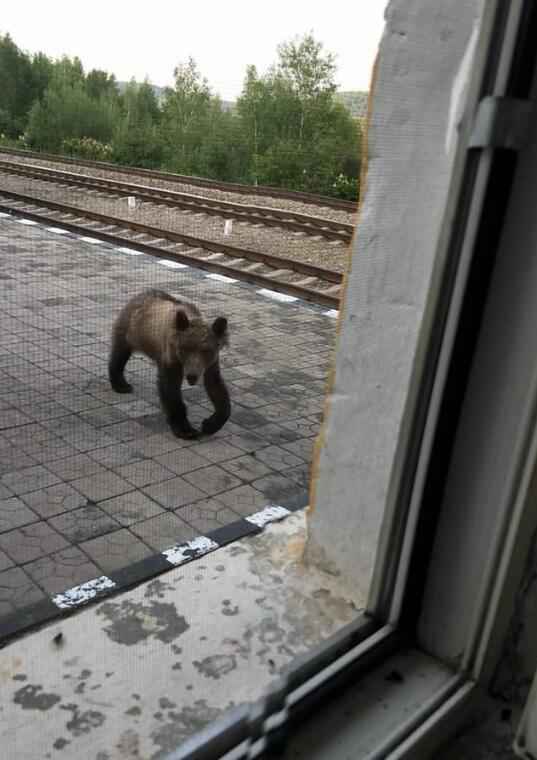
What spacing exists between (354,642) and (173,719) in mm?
346

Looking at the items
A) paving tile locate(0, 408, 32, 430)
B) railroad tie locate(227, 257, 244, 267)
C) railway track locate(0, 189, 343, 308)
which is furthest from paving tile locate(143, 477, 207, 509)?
railroad tie locate(227, 257, 244, 267)

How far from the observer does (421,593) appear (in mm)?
1225

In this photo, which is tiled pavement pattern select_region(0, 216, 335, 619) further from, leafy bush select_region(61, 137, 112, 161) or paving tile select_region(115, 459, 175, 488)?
leafy bush select_region(61, 137, 112, 161)

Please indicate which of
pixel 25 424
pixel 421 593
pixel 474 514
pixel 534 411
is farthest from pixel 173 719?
pixel 25 424

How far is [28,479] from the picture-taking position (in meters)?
3.32

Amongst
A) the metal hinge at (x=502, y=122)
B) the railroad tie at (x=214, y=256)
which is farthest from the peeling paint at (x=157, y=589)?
the railroad tie at (x=214, y=256)

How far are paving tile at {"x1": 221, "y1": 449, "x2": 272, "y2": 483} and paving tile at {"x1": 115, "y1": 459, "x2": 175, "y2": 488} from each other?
0.33 metres

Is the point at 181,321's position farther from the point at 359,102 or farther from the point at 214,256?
the point at 214,256

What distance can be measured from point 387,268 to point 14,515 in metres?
2.41

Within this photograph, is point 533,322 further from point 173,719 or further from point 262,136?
point 262,136

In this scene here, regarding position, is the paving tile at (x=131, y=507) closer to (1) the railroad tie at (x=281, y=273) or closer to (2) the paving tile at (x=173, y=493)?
(2) the paving tile at (x=173, y=493)

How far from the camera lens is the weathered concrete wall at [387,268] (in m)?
1.11

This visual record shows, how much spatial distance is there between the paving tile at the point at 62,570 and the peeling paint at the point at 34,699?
1.50 m

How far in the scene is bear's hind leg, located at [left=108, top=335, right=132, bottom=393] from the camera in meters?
4.42
